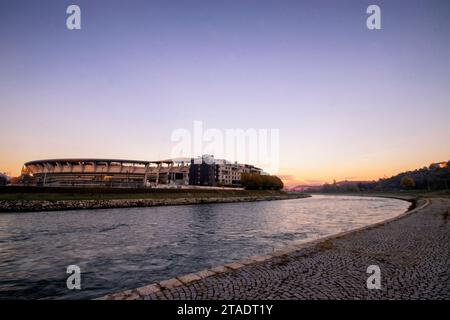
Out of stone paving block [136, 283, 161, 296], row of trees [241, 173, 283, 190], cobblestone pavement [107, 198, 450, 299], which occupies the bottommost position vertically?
row of trees [241, 173, 283, 190]

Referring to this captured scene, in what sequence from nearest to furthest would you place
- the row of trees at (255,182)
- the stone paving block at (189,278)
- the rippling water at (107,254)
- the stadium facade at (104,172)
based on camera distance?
the stone paving block at (189,278) → the rippling water at (107,254) → the row of trees at (255,182) → the stadium facade at (104,172)

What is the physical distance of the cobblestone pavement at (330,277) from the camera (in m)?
5.69

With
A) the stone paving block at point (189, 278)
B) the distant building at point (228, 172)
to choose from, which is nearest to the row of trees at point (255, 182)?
the distant building at point (228, 172)

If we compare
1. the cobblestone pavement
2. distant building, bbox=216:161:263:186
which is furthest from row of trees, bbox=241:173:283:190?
the cobblestone pavement

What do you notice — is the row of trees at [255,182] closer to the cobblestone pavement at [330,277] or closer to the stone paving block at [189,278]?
the cobblestone pavement at [330,277]

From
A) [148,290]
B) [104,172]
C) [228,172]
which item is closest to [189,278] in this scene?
[148,290]

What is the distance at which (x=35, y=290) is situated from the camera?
7.55m

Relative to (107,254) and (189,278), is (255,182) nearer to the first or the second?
(107,254)

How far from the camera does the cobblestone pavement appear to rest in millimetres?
5691

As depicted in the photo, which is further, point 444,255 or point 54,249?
point 54,249

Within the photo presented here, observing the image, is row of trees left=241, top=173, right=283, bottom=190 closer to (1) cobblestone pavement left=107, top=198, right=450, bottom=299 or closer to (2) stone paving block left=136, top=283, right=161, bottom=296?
(1) cobblestone pavement left=107, top=198, right=450, bottom=299
